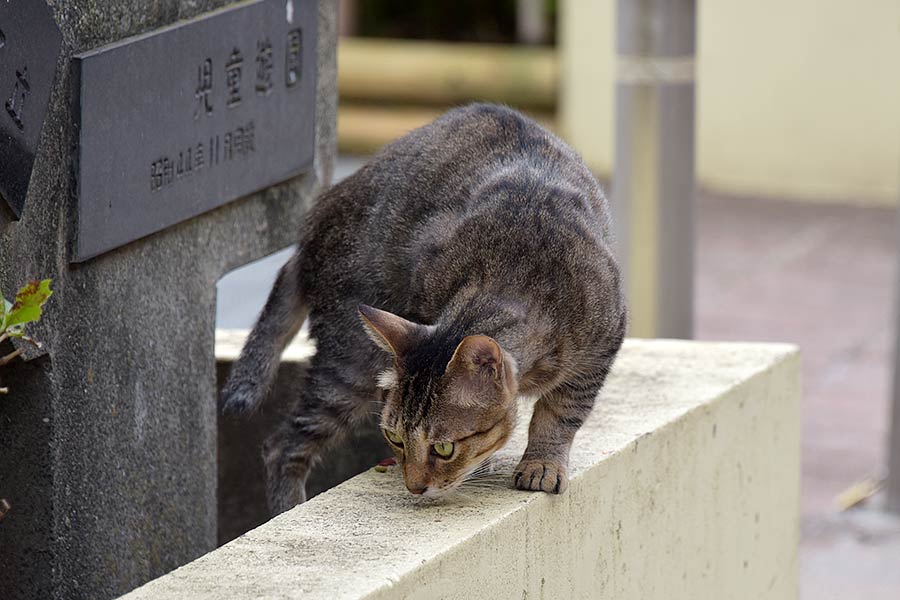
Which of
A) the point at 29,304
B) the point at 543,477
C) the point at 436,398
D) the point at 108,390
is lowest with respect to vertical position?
the point at 543,477

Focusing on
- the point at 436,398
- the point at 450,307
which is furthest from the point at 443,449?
the point at 450,307

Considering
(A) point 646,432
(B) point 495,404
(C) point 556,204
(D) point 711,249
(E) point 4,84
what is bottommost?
(D) point 711,249

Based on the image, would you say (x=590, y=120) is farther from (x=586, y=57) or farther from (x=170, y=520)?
(x=170, y=520)

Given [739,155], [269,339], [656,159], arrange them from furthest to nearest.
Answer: [739,155] < [656,159] < [269,339]

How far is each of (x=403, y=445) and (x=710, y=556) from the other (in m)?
1.16

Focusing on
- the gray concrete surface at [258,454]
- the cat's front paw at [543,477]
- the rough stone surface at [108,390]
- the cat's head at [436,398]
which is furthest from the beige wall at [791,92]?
the cat's head at [436,398]

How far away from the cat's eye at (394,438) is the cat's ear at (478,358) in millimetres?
218

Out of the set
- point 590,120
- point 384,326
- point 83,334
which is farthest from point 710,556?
point 590,120

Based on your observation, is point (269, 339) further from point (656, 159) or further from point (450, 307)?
point (656, 159)

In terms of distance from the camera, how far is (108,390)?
3.47 meters

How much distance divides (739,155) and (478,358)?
28.8ft

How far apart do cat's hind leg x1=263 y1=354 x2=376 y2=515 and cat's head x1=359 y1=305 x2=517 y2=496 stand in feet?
1.97

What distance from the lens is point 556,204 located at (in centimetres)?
352

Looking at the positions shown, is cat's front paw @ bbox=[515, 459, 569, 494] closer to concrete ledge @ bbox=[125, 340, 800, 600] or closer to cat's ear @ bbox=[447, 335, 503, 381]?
concrete ledge @ bbox=[125, 340, 800, 600]
